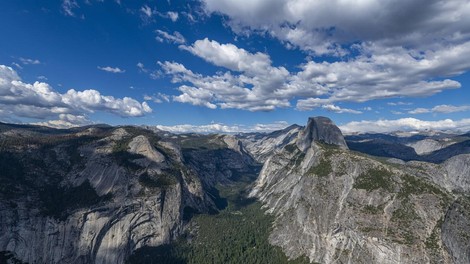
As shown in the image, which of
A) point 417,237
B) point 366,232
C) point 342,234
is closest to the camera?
point 417,237

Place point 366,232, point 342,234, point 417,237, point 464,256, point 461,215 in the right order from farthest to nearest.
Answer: point 342,234
point 366,232
point 417,237
point 461,215
point 464,256

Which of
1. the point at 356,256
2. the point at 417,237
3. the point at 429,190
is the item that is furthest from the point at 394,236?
the point at 429,190

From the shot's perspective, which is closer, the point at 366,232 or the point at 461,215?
the point at 461,215

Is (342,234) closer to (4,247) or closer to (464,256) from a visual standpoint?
(464,256)

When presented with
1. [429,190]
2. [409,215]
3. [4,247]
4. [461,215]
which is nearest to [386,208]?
[409,215]

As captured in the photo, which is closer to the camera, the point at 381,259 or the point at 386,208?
the point at 381,259

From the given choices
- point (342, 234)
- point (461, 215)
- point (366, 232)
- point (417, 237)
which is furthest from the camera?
point (342, 234)

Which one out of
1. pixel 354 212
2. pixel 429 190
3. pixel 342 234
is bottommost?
pixel 342 234

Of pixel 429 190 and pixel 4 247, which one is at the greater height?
pixel 429 190

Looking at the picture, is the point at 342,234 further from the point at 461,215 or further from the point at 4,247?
the point at 4,247
